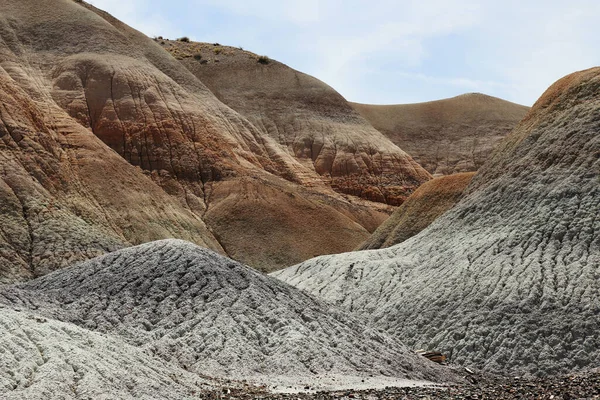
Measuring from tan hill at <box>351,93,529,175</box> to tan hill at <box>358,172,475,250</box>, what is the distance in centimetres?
4014

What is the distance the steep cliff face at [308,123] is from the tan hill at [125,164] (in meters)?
1.01

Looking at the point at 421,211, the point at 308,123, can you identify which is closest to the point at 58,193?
the point at 421,211

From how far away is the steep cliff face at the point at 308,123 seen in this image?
218ft

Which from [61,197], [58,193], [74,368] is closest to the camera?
[74,368]

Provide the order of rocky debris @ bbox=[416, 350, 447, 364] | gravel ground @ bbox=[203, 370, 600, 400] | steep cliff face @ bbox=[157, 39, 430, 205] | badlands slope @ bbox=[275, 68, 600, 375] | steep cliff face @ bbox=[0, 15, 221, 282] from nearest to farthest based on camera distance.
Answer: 1. gravel ground @ bbox=[203, 370, 600, 400]
2. rocky debris @ bbox=[416, 350, 447, 364]
3. badlands slope @ bbox=[275, 68, 600, 375]
4. steep cliff face @ bbox=[0, 15, 221, 282]
5. steep cliff face @ bbox=[157, 39, 430, 205]

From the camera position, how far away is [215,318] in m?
18.7

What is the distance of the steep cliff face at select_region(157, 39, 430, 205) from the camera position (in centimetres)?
6644

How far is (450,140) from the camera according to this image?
89.5 metres

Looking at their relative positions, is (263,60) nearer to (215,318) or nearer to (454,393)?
(215,318)

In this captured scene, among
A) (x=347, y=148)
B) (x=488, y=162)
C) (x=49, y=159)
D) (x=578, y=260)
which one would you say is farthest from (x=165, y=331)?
(x=347, y=148)

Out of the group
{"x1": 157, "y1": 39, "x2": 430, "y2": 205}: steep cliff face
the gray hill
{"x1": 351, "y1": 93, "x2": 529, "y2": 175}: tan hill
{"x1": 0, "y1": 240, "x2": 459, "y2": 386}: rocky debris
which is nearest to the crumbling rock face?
{"x1": 0, "y1": 240, "x2": 459, "y2": 386}: rocky debris

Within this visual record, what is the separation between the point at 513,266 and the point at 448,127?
67437 millimetres

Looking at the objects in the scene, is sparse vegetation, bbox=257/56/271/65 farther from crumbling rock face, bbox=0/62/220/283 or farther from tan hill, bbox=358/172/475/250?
tan hill, bbox=358/172/475/250

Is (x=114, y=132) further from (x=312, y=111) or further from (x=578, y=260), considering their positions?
(x=578, y=260)
